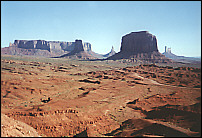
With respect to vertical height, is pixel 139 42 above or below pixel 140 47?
above

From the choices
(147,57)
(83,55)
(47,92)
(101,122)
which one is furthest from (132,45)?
(101,122)

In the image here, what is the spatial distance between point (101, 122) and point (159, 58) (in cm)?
10240

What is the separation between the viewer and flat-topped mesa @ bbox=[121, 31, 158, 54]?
114656 millimetres

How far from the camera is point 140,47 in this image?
384 feet

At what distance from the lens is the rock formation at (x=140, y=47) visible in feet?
359

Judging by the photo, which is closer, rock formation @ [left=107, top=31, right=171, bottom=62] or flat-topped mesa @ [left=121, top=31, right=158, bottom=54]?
rock formation @ [left=107, top=31, right=171, bottom=62]

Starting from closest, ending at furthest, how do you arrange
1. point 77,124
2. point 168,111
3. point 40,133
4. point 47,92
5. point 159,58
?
point 40,133, point 77,124, point 168,111, point 47,92, point 159,58

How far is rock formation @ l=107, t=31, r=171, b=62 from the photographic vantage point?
10944cm

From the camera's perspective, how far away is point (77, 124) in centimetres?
1106

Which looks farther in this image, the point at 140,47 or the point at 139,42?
the point at 139,42

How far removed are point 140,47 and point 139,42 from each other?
13.4 feet

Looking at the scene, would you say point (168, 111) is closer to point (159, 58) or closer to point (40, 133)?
point (40, 133)

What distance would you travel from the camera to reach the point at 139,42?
117250 mm

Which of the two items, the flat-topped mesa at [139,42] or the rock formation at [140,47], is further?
the flat-topped mesa at [139,42]
